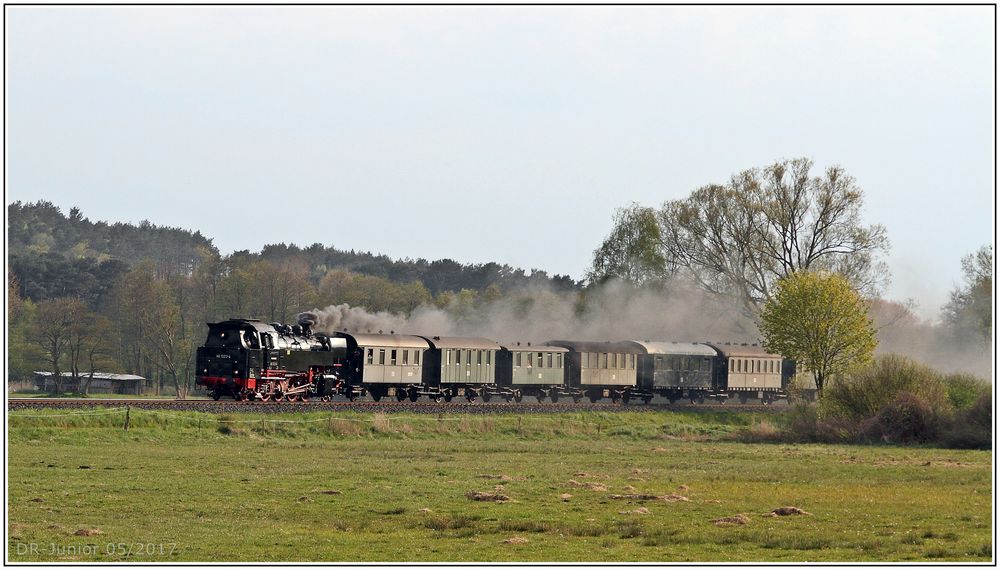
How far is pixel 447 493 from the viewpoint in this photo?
32.9 m

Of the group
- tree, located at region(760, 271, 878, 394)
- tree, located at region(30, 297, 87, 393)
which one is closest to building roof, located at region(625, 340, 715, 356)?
tree, located at region(760, 271, 878, 394)

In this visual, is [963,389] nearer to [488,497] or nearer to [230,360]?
[230,360]

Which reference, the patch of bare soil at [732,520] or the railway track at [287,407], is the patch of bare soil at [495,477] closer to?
the patch of bare soil at [732,520]

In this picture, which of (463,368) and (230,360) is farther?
(463,368)

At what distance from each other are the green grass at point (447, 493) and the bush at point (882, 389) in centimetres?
488

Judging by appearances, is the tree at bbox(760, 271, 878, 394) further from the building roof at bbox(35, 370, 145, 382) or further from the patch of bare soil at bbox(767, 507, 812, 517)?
the building roof at bbox(35, 370, 145, 382)

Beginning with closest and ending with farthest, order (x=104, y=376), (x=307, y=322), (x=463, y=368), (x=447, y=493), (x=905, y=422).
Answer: (x=447, y=493) → (x=905, y=422) → (x=307, y=322) → (x=463, y=368) → (x=104, y=376)

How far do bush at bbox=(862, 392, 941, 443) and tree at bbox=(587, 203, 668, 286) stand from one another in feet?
107

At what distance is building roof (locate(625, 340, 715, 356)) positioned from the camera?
75.2m

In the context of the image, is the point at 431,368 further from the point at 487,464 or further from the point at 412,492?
the point at 412,492

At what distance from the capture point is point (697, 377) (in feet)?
251

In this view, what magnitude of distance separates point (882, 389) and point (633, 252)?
33588 mm

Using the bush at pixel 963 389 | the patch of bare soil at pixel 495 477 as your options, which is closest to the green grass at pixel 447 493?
the patch of bare soil at pixel 495 477

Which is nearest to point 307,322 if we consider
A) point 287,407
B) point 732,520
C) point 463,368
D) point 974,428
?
point 463,368
